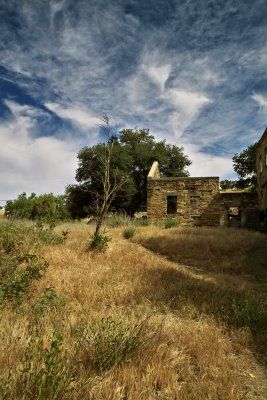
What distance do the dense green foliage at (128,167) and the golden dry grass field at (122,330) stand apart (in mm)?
14510

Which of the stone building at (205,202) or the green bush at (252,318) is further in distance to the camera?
the stone building at (205,202)

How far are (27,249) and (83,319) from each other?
14.4ft

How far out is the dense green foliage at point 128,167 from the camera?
2259cm

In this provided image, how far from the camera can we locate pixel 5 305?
4.26 metres

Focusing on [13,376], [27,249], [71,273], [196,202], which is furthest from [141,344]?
[196,202]

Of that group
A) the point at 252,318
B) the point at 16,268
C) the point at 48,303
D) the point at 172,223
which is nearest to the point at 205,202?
the point at 172,223

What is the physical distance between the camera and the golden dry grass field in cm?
249

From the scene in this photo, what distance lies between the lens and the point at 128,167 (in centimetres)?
2419

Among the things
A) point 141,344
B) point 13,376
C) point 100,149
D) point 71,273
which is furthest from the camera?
point 100,149

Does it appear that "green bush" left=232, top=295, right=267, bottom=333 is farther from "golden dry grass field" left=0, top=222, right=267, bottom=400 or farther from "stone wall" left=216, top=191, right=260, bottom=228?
"stone wall" left=216, top=191, right=260, bottom=228

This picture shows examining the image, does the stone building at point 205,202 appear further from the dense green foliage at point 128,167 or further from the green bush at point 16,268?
the green bush at point 16,268

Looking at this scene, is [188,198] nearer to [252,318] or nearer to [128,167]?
[128,167]

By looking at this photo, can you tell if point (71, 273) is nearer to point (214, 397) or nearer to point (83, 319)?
point (83, 319)

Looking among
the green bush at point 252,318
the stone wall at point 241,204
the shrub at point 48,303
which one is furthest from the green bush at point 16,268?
the stone wall at point 241,204
